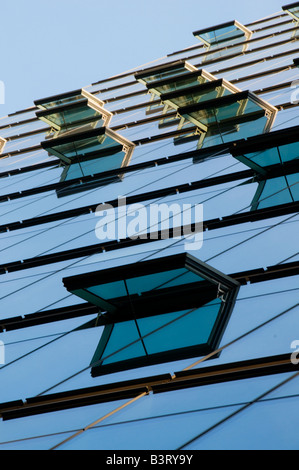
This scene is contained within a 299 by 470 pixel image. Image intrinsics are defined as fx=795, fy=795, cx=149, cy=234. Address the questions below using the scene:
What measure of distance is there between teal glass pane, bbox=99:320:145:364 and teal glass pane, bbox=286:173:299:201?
3927 millimetres

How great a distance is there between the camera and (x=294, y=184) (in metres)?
12.2

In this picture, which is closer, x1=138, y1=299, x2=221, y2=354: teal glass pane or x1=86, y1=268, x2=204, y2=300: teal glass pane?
x1=138, y1=299, x2=221, y2=354: teal glass pane

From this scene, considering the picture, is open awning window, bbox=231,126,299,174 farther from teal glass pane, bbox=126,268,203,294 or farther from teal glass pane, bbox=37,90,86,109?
teal glass pane, bbox=37,90,86,109

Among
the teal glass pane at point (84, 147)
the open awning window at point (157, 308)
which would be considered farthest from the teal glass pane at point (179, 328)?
the teal glass pane at point (84, 147)

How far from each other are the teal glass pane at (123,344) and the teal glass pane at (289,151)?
4.81 metres

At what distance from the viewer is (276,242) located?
34.5 feet

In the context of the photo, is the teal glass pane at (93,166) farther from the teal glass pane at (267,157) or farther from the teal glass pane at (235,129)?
the teal glass pane at (267,157)

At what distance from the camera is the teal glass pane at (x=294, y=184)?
11898mm

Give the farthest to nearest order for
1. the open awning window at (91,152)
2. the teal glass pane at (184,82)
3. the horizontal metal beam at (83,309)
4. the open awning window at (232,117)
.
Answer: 1. the teal glass pane at (184,82)
2. the open awning window at (91,152)
3. the open awning window at (232,117)
4. the horizontal metal beam at (83,309)

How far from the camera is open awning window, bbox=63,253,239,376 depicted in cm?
873

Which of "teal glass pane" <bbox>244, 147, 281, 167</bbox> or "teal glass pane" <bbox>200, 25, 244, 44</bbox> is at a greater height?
"teal glass pane" <bbox>200, 25, 244, 44</bbox>

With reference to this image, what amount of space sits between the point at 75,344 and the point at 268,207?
3.92 m

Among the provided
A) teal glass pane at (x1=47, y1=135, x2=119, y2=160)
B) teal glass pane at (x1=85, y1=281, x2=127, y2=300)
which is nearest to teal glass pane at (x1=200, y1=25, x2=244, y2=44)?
teal glass pane at (x1=47, y1=135, x2=119, y2=160)
